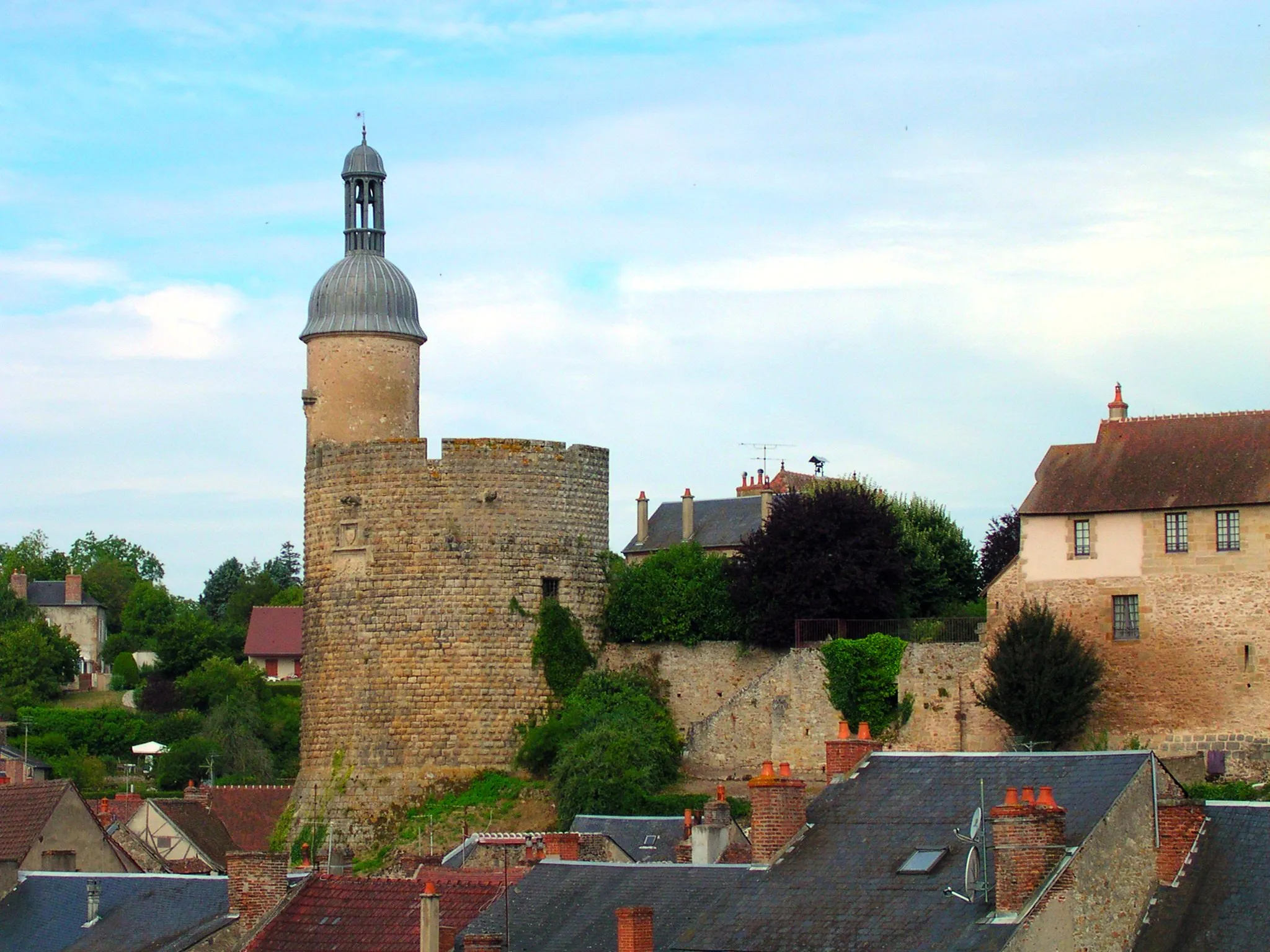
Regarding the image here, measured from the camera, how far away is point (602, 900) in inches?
927

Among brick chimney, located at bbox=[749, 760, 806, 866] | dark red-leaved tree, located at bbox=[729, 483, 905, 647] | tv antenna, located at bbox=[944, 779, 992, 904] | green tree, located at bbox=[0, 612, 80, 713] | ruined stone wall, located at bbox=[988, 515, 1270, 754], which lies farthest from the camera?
green tree, located at bbox=[0, 612, 80, 713]

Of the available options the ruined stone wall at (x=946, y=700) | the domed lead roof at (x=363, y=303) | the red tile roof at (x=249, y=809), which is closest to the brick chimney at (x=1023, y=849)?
the ruined stone wall at (x=946, y=700)

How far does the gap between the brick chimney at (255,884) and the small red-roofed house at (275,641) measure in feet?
164

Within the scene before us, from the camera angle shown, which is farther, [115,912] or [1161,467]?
[1161,467]

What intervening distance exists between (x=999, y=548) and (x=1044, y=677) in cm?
1326

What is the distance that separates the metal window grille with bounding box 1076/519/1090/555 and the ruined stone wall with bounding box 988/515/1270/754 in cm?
42

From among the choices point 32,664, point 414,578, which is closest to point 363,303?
point 414,578

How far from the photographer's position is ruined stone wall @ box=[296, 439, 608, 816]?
129 feet

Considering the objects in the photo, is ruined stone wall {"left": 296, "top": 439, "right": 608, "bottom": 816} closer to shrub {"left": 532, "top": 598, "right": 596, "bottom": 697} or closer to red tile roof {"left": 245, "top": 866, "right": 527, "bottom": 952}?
shrub {"left": 532, "top": 598, "right": 596, "bottom": 697}

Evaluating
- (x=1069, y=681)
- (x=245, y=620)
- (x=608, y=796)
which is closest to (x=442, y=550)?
(x=608, y=796)

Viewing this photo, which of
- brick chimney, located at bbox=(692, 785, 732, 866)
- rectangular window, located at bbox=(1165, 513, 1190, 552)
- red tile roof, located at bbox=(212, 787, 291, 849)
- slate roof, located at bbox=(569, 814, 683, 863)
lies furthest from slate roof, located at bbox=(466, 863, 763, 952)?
red tile roof, located at bbox=(212, 787, 291, 849)

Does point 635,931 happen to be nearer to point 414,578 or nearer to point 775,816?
point 775,816

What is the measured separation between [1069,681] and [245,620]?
5404 cm

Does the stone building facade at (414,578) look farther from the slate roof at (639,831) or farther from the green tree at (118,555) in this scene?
the green tree at (118,555)
